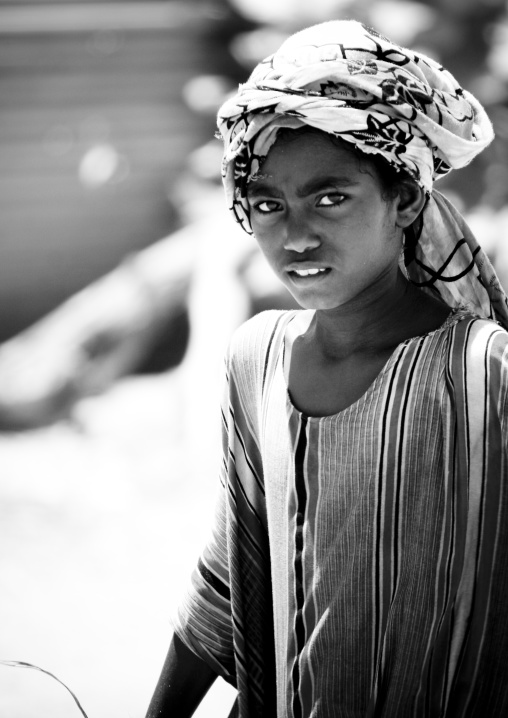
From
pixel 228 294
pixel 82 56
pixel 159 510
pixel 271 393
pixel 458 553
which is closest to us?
pixel 458 553

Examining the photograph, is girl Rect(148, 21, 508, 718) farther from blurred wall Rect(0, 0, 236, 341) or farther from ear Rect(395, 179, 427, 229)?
blurred wall Rect(0, 0, 236, 341)

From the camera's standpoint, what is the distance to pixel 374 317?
143 cm

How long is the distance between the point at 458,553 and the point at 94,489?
123 inches

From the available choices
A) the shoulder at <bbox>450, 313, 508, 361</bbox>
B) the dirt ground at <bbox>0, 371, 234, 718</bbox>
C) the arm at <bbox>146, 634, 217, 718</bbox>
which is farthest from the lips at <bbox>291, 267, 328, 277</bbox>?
the dirt ground at <bbox>0, 371, 234, 718</bbox>

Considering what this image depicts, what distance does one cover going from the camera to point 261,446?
1.57 meters

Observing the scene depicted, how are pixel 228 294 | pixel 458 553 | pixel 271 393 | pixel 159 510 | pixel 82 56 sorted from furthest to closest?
pixel 82 56 → pixel 228 294 → pixel 159 510 → pixel 271 393 → pixel 458 553

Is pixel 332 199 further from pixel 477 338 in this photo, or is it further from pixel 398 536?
pixel 398 536

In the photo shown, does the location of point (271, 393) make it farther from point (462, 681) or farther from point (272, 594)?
point (462, 681)

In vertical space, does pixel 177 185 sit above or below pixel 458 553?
above

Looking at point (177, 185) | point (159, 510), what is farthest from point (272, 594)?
point (177, 185)

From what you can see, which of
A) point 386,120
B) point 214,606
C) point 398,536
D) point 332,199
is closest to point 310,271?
point 332,199

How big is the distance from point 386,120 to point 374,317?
12.2 inches

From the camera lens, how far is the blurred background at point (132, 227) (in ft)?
14.8

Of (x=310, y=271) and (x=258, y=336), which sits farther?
(x=258, y=336)
